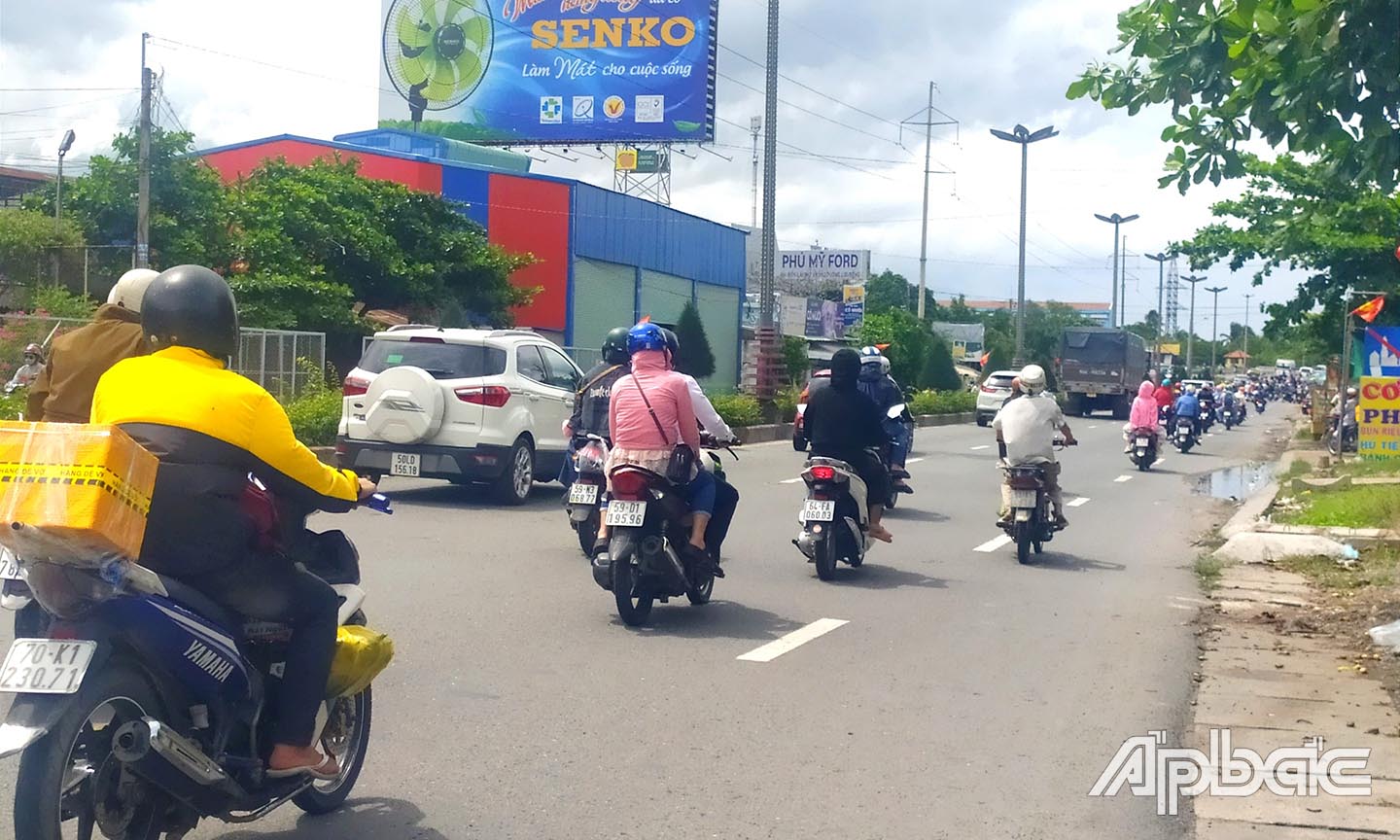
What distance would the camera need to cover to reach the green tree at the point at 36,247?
26.6 metres

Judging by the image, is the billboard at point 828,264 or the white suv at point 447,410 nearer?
the white suv at point 447,410

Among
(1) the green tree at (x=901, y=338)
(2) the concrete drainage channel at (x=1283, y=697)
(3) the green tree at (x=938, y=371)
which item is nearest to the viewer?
(2) the concrete drainage channel at (x=1283, y=697)

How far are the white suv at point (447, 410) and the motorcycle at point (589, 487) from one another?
3309 mm

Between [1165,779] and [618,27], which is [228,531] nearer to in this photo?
[1165,779]

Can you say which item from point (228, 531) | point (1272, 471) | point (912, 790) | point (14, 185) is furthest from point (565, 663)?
point (14, 185)

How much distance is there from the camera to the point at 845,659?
7766mm

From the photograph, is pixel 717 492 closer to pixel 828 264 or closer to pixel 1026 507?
pixel 1026 507

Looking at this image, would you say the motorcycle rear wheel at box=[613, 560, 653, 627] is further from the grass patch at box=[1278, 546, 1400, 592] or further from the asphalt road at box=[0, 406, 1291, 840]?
the grass patch at box=[1278, 546, 1400, 592]

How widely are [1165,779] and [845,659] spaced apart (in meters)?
2.33

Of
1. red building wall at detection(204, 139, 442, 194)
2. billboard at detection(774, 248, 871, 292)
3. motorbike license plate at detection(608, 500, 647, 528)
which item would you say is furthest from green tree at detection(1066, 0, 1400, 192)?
billboard at detection(774, 248, 871, 292)

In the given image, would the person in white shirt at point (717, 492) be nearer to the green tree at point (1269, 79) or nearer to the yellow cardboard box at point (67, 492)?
the green tree at point (1269, 79)

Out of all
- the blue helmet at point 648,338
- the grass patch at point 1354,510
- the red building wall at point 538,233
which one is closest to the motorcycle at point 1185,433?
the grass patch at point 1354,510

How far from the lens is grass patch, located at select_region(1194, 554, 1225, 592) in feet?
37.0

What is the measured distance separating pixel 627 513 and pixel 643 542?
0.72ft
